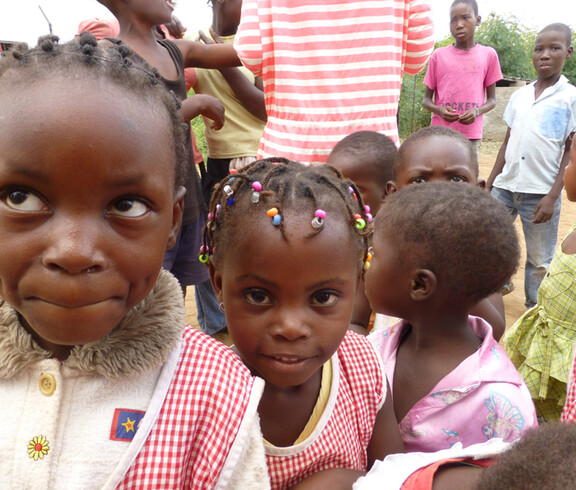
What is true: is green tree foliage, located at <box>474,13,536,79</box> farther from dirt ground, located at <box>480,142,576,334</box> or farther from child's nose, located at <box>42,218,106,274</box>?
child's nose, located at <box>42,218,106,274</box>

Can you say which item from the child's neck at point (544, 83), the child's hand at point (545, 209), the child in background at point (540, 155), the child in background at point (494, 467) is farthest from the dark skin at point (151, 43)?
the child's neck at point (544, 83)

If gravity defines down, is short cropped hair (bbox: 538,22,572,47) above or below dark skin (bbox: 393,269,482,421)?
above

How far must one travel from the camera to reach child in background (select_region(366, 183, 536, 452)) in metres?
1.50

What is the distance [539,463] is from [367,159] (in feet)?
6.79

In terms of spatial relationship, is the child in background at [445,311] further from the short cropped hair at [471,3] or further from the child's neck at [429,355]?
the short cropped hair at [471,3]

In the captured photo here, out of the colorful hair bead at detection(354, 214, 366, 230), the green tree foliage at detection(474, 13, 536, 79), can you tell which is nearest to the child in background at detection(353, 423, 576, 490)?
the colorful hair bead at detection(354, 214, 366, 230)

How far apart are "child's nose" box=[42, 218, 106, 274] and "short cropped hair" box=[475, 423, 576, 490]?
70 centimetres

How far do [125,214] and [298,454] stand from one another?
78 centimetres

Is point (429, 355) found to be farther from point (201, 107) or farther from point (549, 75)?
point (549, 75)

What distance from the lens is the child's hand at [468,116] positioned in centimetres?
513

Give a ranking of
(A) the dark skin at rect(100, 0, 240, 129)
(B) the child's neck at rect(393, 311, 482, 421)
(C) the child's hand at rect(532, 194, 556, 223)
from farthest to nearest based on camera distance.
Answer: (C) the child's hand at rect(532, 194, 556, 223) < (A) the dark skin at rect(100, 0, 240, 129) < (B) the child's neck at rect(393, 311, 482, 421)

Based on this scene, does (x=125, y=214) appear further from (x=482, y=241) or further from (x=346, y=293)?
(x=482, y=241)

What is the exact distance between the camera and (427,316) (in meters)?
1.71

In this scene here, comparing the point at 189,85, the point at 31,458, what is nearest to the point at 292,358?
the point at 31,458
